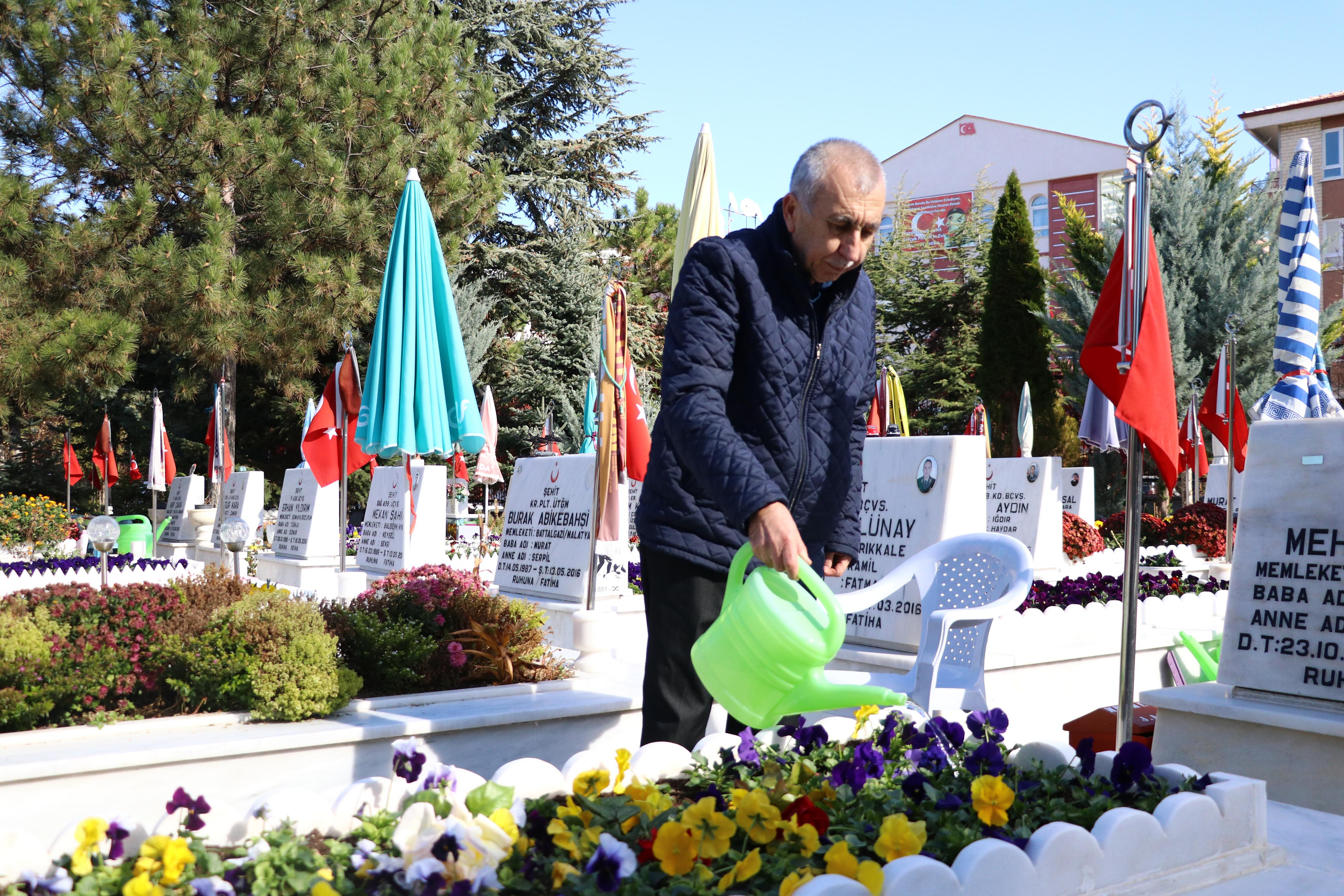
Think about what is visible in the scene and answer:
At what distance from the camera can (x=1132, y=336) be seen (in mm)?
3574

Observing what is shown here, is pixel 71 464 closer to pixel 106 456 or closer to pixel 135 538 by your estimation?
pixel 106 456

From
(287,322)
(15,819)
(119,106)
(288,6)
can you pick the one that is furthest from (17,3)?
(15,819)

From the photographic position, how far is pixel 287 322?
19.0 metres

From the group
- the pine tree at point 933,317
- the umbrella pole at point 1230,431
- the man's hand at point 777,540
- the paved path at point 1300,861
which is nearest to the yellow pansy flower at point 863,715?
the man's hand at point 777,540

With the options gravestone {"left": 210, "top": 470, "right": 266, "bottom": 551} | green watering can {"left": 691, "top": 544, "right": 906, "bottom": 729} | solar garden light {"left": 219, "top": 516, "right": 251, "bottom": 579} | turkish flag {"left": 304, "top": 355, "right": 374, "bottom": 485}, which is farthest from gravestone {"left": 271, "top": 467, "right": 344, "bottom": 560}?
green watering can {"left": 691, "top": 544, "right": 906, "bottom": 729}

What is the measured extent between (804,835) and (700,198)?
4.96 m

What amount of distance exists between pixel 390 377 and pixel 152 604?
2.03m

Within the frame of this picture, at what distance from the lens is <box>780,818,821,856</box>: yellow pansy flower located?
1890mm

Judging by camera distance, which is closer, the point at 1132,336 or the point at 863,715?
the point at 863,715

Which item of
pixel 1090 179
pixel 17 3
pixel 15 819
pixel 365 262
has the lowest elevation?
pixel 15 819

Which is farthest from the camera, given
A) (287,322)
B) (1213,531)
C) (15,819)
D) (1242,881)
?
(287,322)

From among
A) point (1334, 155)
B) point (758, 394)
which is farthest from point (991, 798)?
point (1334, 155)

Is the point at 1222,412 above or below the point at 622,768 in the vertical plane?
above

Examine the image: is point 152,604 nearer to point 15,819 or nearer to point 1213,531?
point 15,819
